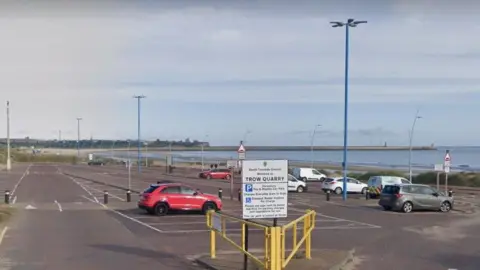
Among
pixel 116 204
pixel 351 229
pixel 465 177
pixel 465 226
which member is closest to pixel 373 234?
pixel 351 229

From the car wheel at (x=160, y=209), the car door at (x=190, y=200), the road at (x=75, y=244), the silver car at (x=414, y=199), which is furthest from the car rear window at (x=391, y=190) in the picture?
the road at (x=75, y=244)

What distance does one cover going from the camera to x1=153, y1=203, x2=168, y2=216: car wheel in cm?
2989

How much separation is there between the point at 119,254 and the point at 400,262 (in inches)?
275

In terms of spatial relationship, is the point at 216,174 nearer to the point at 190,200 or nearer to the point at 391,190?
the point at 391,190

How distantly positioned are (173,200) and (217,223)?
14.2 metres

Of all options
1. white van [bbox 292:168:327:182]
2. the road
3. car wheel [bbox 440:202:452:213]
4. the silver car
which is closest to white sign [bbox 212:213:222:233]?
the road

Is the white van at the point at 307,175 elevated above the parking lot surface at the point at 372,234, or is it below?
below

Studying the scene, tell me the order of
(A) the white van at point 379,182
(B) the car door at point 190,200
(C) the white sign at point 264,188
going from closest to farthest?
(C) the white sign at point 264,188 → (B) the car door at point 190,200 → (A) the white van at point 379,182

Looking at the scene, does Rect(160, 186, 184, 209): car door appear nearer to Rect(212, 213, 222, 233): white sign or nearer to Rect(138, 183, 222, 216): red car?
Rect(138, 183, 222, 216): red car

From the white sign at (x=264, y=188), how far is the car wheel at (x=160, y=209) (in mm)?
16434

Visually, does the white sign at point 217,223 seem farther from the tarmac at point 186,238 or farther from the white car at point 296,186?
the white car at point 296,186

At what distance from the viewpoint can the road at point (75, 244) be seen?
52.5 feet

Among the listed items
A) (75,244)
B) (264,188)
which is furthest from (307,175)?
(264,188)

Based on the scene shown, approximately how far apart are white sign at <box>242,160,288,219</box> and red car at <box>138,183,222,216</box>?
1590 cm
